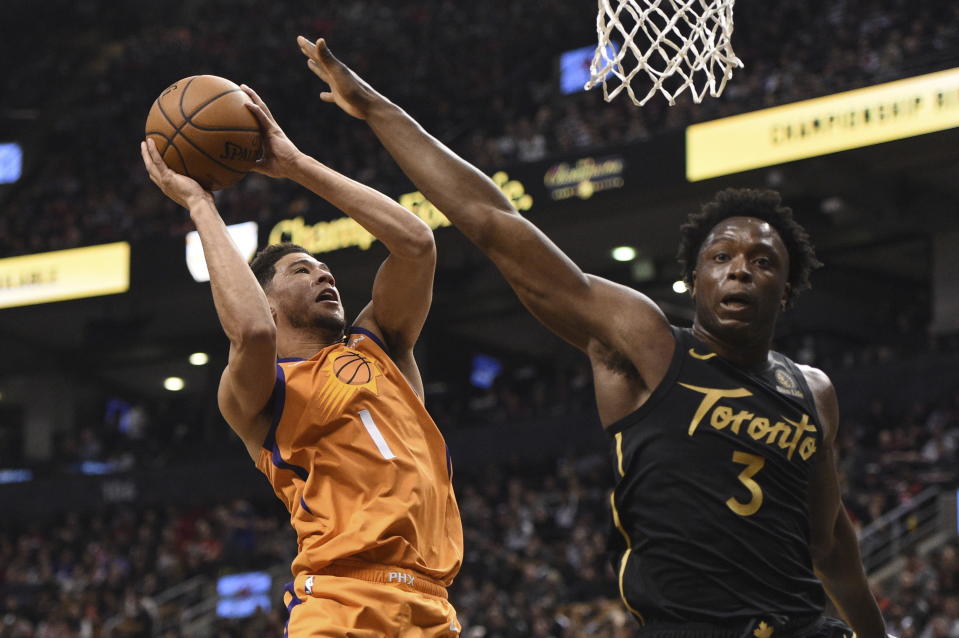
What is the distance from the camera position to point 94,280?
19.9 meters

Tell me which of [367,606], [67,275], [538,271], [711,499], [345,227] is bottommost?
[67,275]

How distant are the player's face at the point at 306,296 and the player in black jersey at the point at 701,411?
0.99 m

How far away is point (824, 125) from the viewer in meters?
14.7

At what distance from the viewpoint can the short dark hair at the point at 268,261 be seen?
401 cm

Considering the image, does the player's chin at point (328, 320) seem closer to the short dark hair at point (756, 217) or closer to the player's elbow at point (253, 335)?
the player's elbow at point (253, 335)

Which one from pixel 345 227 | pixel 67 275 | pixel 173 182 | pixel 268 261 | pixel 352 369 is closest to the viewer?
pixel 352 369

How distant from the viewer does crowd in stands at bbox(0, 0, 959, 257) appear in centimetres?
1691

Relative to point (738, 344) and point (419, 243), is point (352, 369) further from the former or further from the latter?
point (738, 344)

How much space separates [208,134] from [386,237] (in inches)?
25.4

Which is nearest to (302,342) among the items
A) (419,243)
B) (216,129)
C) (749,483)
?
(419,243)

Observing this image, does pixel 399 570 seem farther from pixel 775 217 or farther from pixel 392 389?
pixel 775 217

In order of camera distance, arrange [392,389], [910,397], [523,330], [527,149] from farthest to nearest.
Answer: [523,330]
[527,149]
[910,397]
[392,389]

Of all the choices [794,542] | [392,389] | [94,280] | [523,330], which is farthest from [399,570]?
[523,330]

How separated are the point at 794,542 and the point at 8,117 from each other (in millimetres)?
26411
